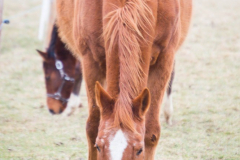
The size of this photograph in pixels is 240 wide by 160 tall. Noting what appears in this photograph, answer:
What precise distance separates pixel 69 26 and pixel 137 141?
2141mm

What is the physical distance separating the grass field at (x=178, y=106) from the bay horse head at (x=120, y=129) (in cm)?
174

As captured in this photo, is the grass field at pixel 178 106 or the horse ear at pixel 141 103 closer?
the horse ear at pixel 141 103

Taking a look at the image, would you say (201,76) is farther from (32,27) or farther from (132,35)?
(32,27)

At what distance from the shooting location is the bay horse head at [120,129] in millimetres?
2416

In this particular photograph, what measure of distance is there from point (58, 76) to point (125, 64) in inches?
142

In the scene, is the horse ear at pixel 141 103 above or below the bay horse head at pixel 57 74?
above

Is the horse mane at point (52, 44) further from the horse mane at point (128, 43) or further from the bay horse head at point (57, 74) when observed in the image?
the horse mane at point (128, 43)

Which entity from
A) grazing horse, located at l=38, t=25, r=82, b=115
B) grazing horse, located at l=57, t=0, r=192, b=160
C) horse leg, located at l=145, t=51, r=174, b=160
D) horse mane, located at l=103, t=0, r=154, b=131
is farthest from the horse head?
A: horse mane, located at l=103, t=0, r=154, b=131

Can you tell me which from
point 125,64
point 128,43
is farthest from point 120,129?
point 128,43

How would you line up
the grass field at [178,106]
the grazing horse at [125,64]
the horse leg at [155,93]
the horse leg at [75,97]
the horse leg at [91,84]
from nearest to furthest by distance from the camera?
the grazing horse at [125,64]
the horse leg at [155,93]
the horse leg at [91,84]
the grass field at [178,106]
the horse leg at [75,97]

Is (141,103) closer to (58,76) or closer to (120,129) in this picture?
(120,129)

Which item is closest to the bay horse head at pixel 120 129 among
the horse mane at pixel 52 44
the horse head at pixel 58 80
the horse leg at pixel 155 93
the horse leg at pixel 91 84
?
the horse leg at pixel 155 93

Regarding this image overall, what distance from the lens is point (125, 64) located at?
2.64 metres

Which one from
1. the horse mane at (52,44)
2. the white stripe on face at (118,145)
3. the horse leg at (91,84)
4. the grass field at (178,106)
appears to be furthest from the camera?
the horse mane at (52,44)
